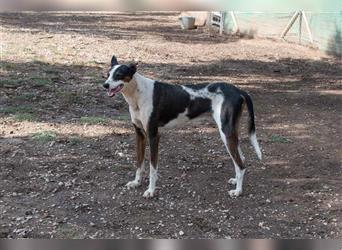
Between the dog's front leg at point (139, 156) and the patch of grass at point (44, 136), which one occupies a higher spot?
the dog's front leg at point (139, 156)

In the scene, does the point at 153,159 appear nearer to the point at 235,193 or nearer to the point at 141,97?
the point at 141,97

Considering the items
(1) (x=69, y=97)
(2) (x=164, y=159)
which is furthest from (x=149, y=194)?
(1) (x=69, y=97)

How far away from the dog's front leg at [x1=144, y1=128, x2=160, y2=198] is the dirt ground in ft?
0.27

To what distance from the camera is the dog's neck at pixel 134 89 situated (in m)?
4.05

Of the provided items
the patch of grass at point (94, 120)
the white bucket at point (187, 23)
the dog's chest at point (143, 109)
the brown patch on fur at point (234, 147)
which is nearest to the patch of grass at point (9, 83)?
the patch of grass at point (94, 120)

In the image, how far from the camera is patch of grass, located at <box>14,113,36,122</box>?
6234 mm

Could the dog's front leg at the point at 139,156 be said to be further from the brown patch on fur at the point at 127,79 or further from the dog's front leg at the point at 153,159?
the brown patch on fur at the point at 127,79

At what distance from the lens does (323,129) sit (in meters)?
6.42

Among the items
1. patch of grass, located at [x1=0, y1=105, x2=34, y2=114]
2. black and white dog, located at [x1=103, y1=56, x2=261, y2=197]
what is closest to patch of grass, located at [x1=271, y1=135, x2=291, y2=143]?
black and white dog, located at [x1=103, y1=56, x2=261, y2=197]

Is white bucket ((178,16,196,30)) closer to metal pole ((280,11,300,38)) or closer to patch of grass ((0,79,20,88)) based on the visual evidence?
metal pole ((280,11,300,38))

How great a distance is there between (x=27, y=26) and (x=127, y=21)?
13.8ft

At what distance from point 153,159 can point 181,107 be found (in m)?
0.52

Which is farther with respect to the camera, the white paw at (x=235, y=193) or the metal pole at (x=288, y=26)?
the metal pole at (x=288, y=26)

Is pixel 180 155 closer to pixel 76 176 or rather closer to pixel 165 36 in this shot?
pixel 76 176
